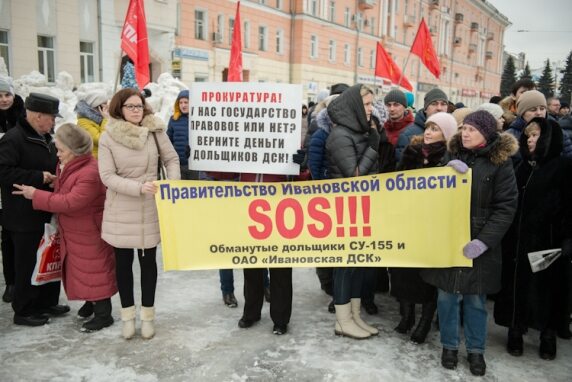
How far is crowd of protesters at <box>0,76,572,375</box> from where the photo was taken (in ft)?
11.4

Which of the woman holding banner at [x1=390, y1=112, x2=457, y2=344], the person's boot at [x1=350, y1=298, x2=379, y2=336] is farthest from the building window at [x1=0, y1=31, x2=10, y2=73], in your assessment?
the woman holding banner at [x1=390, y1=112, x2=457, y2=344]

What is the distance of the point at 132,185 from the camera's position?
12.0ft

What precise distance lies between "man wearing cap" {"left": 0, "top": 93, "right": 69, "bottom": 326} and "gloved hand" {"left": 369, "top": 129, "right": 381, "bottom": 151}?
2.60m

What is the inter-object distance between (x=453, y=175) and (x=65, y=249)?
10.2ft

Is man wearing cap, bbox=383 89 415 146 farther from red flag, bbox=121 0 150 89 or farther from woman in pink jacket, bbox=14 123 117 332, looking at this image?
red flag, bbox=121 0 150 89

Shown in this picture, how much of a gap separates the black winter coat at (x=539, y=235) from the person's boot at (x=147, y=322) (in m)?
2.74

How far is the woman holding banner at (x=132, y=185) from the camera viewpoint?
371 cm

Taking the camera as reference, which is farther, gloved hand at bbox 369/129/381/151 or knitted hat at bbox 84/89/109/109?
knitted hat at bbox 84/89/109/109

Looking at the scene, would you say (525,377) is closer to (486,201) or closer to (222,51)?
(486,201)

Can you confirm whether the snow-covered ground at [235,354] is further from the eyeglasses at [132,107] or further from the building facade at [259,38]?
the building facade at [259,38]

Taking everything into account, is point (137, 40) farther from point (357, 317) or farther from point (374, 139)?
point (357, 317)

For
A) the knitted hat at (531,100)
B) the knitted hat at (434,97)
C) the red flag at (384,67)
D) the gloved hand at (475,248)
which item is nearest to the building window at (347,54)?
the red flag at (384,67)

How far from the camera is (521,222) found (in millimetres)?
3727

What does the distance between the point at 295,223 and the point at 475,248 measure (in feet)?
4.23
